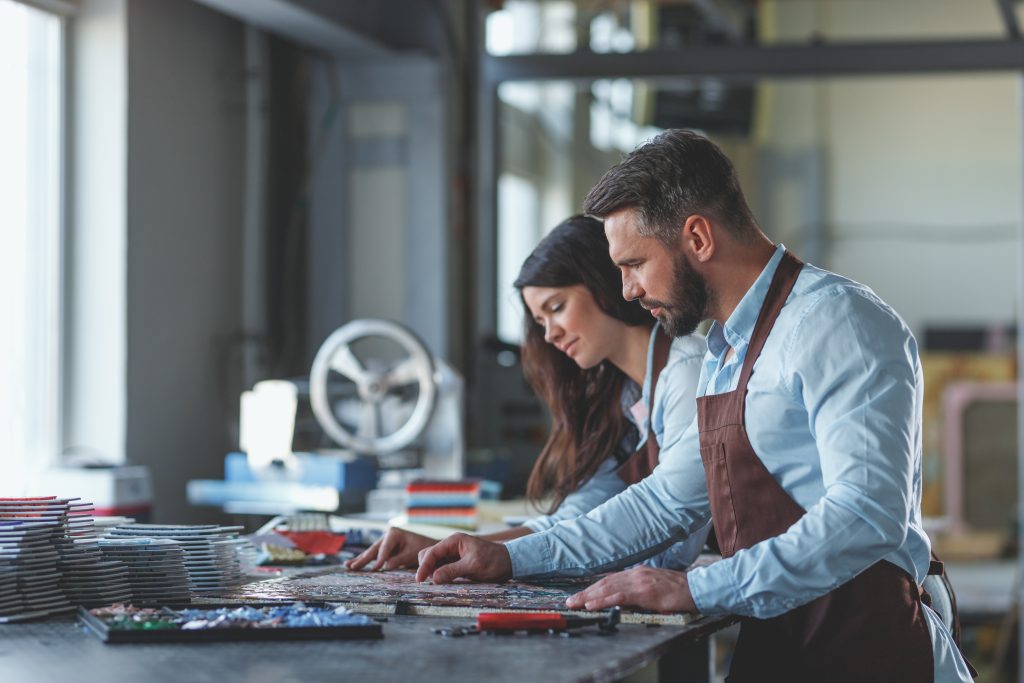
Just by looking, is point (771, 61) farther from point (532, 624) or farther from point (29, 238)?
point (532, 624)

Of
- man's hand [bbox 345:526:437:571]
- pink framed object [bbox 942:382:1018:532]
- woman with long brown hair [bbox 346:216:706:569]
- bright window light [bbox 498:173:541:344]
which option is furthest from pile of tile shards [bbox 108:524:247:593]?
pink framed object [bbox 942:382:1018:532]

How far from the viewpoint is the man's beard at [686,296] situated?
6.09 ft

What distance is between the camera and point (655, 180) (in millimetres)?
1849

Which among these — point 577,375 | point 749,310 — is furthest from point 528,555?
point 577,375

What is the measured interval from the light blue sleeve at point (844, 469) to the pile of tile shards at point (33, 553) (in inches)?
33.2

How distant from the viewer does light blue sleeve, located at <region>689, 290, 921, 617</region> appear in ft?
5.24

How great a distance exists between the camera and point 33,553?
5.84 ft

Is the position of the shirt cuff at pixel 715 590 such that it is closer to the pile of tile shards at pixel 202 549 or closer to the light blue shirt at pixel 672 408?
the light blue shirt at pixel 672 408

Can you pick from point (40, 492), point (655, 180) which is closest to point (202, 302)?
point (40, 492)

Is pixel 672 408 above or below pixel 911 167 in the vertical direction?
below

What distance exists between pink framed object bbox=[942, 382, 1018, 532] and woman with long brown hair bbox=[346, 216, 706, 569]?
5.30m

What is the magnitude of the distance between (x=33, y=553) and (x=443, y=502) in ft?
4.38

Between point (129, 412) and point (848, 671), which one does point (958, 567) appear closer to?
point (129, 412)

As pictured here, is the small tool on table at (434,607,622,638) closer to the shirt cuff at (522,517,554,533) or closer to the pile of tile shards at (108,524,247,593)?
the pile of tile shards at (108,524,247,593)
